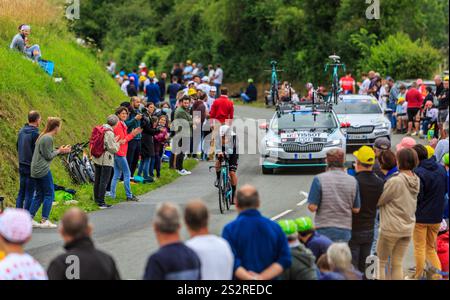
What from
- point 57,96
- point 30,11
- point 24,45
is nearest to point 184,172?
point 57,96

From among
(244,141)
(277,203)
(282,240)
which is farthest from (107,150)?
(244,141)

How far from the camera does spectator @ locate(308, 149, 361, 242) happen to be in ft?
38.1

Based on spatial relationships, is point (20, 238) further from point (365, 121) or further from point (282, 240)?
point (365, 121)

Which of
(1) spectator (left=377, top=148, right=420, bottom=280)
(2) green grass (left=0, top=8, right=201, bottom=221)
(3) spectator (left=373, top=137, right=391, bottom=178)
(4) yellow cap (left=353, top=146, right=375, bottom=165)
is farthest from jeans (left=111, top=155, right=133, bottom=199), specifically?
(4) yellow cap (left=353, top=146, right=375, bottom=165)

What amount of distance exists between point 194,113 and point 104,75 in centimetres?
819

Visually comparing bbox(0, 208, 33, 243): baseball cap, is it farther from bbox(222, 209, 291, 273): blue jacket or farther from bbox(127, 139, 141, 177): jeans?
bbox(127, 139, 141, 177): jeans

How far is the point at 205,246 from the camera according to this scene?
855 cm

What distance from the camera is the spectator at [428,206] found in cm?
1351

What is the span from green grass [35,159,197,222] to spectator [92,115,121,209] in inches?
9.8

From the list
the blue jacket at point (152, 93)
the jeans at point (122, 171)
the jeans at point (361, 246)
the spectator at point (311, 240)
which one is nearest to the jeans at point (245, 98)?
the blue jacket at point (152, 93)
